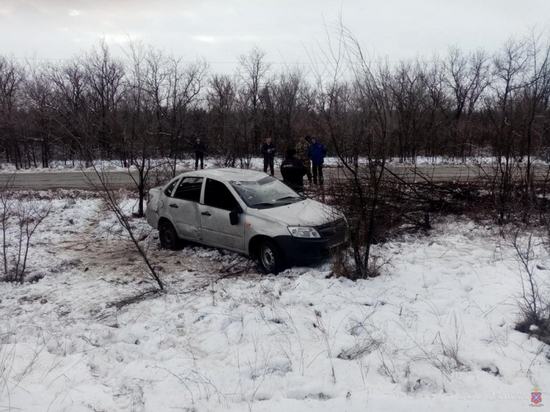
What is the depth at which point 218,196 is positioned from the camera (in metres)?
7.18

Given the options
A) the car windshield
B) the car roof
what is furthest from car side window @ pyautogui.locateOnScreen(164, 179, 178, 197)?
the car windshield

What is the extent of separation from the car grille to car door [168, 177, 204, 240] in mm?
2499

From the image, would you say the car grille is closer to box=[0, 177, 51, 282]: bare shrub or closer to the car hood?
the car hood

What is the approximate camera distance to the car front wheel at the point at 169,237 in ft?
26.4

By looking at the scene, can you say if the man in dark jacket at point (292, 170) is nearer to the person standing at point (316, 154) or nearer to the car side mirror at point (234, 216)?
the person standing at point (316, 154)

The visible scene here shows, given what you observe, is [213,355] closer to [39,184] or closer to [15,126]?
[39,184]

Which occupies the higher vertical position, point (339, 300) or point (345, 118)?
point (345, 118)

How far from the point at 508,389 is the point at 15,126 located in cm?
3158

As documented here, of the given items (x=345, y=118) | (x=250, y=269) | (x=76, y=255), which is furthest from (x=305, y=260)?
(x=76, y=255)

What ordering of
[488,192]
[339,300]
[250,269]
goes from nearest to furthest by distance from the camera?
1. [339,300]
2. [250,269]
3. [488,192]

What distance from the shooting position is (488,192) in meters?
9.23

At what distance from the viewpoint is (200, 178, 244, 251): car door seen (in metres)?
6.79

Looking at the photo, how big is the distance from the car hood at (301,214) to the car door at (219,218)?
0.48 meters
